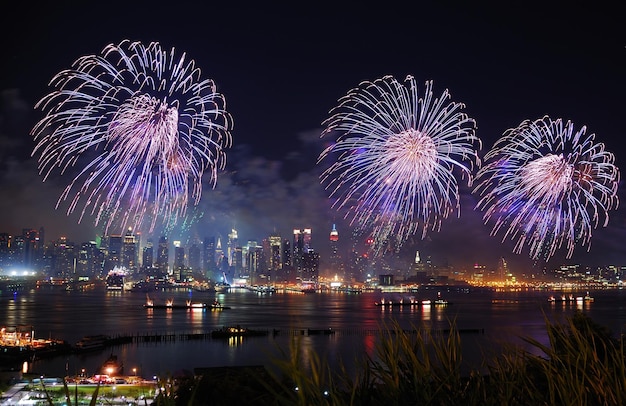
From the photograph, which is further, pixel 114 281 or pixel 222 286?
pixel 222 286

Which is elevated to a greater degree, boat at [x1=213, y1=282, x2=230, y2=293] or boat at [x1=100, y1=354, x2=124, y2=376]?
boat at [x1=100, y1=354, x2=124, y2=376]

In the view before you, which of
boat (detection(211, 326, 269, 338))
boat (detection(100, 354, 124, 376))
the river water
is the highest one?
boat (detection(100, 354, 124, 376))

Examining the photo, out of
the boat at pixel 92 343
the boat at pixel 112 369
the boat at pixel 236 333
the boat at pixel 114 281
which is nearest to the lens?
the boat at pixel 112 369

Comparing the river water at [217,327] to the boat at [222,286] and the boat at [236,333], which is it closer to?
the boat at [236,333]

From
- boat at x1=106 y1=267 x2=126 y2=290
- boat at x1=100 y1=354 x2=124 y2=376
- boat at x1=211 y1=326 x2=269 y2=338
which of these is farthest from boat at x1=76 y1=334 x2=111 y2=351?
boat at x1=106 y1=267 x2=126 y2=290

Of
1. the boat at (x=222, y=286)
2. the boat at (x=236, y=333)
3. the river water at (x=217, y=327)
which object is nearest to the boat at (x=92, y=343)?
the river water at (x=217, y=327)

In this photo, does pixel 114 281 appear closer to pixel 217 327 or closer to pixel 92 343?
pixel 217 327

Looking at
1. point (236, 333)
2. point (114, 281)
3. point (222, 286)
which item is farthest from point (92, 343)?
point (222, 286)

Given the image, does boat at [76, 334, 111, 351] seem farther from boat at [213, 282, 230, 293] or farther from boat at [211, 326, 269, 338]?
boat at [213, 282, 230, 293]

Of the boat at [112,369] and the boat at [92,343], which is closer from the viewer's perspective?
the boat at [112,369]

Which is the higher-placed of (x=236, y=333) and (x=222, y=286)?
(x=236, y=333)

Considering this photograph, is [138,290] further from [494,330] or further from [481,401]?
[481,401]

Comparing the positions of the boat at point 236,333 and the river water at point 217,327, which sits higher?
the boat at point 236,333
